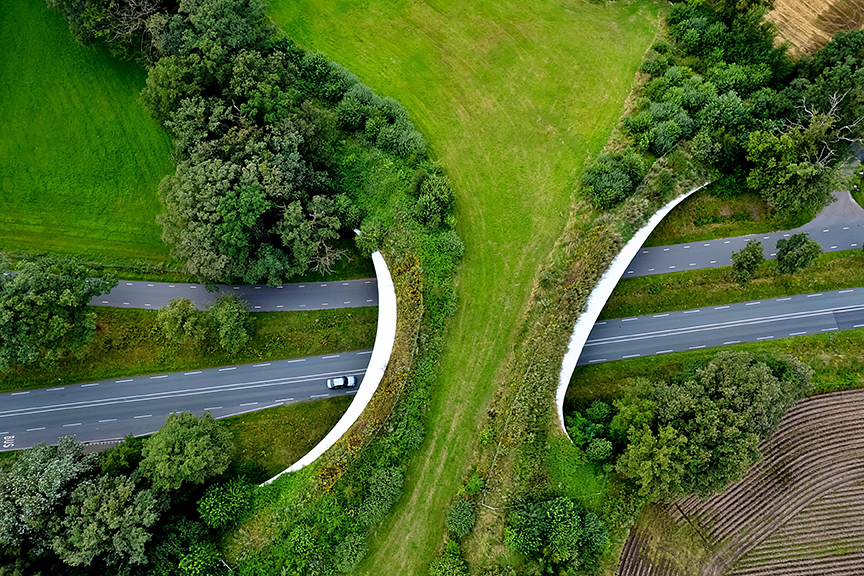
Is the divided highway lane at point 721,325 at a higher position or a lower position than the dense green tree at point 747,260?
lower

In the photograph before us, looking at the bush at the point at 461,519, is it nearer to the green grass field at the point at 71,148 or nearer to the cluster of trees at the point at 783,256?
the cluster of trees at the point at 783,256

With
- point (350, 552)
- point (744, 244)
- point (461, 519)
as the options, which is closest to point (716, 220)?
point (744, 244)

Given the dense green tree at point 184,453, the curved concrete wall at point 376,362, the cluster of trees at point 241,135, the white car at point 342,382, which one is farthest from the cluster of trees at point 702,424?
the dense green tree at point 184,453

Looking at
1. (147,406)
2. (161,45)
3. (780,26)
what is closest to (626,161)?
(780,26)

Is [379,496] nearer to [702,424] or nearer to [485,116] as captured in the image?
[702,424]

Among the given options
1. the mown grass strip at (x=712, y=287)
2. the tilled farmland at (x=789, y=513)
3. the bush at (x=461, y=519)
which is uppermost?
the mown grass strip at (x=712, y=287)

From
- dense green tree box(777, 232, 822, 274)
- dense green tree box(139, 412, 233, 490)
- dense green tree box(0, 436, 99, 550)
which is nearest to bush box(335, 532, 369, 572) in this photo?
dense green tree box(139, 412, 233, 490)

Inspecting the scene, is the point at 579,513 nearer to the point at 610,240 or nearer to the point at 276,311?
the point at 610,240
